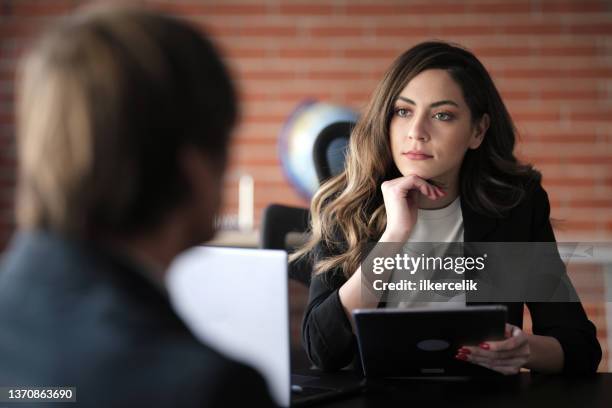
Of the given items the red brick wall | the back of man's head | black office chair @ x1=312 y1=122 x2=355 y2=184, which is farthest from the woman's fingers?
the red brick wall

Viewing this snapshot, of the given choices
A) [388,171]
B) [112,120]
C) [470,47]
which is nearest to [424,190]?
[388,171]

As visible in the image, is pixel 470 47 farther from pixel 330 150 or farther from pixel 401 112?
pixel 401 112

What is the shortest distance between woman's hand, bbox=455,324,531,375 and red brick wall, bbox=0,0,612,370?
2.57 metres

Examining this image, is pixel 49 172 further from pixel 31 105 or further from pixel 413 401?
pixel 413 401

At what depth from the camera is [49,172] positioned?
615 millimetres

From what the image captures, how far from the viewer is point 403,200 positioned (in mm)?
1738

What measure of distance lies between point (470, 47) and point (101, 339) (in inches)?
144

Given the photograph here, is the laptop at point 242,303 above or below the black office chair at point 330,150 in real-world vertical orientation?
below

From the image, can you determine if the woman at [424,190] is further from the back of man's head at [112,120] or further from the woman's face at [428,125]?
the back of man's head at [112,120]

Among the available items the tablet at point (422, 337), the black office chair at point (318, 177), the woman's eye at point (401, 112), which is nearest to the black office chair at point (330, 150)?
the black office chair at point (318, 177)

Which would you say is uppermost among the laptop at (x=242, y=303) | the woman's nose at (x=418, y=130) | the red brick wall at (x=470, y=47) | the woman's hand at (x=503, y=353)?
the red brick wall at (x=470, y=47)

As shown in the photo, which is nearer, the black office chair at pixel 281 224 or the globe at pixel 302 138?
the black office chair at pixel 281 224

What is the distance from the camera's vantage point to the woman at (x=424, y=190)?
1664 mm

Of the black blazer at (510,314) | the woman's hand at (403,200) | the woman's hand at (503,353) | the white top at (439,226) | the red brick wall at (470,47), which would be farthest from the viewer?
the red brick wall at (470,47)
